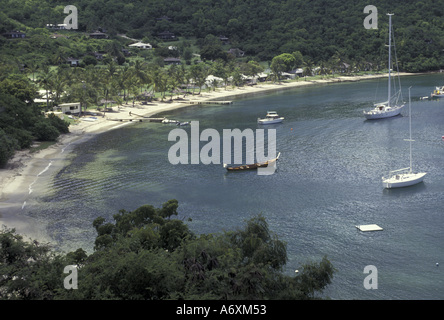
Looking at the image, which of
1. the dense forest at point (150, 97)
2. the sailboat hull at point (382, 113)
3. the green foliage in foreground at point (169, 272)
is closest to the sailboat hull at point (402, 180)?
the dense forest at point (150, 97)

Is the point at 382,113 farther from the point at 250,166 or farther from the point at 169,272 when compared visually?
the point at 169,272

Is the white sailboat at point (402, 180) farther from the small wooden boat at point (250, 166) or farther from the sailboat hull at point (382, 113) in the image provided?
the sailboat hull at point (382, 113)

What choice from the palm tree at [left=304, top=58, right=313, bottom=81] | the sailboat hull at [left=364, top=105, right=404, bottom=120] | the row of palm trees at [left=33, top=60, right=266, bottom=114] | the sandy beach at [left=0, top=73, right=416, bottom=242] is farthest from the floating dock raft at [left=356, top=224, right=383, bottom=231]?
the palm tree at [left=304, top=58, right=313, bottom=81]

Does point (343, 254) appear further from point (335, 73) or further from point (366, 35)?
point (366, 35)

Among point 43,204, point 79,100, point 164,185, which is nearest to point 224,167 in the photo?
point 164,185

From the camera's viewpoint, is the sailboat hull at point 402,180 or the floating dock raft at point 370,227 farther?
the sailboat hull at point 402,180

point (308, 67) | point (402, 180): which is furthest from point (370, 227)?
point (308, 67)
